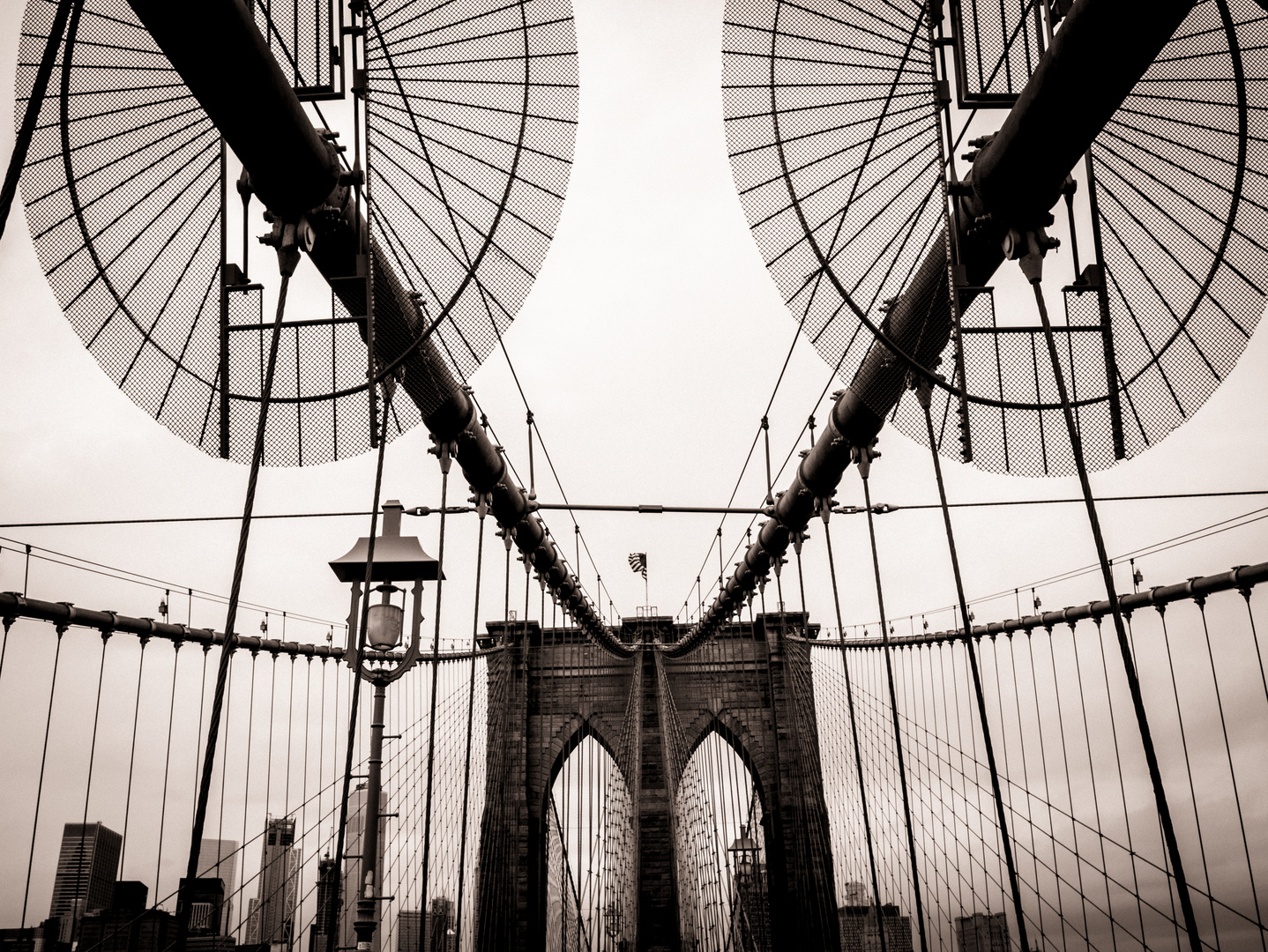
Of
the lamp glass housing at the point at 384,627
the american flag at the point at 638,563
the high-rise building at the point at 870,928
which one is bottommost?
the high-rise building at the point at 870,928

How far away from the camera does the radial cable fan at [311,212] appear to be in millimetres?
4199

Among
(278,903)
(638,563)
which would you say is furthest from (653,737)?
(278,903)

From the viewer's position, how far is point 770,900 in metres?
21.2

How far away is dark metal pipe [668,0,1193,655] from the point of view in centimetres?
286

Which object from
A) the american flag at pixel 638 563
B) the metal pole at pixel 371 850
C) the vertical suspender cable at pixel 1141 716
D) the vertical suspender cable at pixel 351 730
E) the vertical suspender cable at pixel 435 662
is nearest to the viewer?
the vertical suspender cable at pixel 1141 716

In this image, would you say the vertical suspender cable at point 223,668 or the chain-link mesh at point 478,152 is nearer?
the vertical suspender cable at point 223,668

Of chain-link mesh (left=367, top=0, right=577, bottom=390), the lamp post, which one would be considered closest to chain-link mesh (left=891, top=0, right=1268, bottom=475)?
chain-link mesh (left=367, top=0, right=577, bottom=390)

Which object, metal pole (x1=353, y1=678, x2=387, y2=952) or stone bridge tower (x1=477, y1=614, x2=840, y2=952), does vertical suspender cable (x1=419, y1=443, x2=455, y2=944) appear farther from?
stone bridge tower (x1=477, y1=614, x2=840, y2=952)

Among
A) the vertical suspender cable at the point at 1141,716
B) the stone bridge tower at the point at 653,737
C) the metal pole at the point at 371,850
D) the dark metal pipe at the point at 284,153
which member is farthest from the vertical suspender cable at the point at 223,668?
the stone bridge tower at the point at 653,737

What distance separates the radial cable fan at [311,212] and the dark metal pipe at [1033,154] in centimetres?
194

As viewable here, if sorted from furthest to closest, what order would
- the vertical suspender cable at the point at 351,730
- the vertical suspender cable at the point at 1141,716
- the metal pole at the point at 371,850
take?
the metal pole at the point at 371,850 < the vertical suspender cable at the point at 351,730 < the vertical suspender cable at the point at 1141,716

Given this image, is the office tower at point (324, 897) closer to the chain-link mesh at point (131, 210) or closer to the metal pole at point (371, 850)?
the metal pole at point (371, 850)

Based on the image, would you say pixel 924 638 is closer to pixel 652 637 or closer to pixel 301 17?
pixel 652 637

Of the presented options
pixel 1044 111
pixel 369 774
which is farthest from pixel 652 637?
pixel 1044 111
